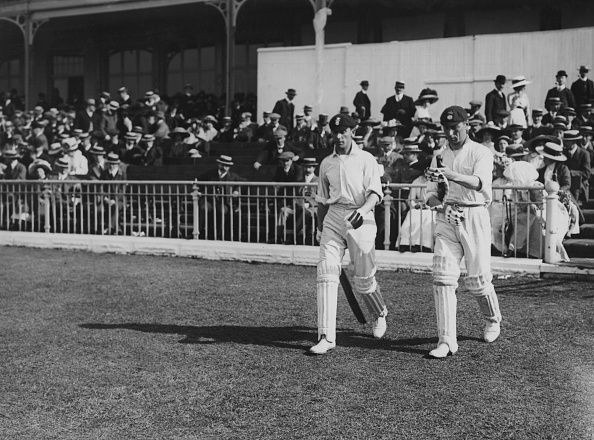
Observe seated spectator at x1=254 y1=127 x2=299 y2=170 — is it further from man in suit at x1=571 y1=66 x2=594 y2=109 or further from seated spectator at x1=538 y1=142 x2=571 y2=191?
man in suit at x1=571 y1=66 x2=594 y2=109

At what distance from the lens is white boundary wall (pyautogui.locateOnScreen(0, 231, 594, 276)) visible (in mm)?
10602

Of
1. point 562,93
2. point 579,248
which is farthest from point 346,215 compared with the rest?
point 562,93

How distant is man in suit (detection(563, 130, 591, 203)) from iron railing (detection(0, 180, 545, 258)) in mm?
1550

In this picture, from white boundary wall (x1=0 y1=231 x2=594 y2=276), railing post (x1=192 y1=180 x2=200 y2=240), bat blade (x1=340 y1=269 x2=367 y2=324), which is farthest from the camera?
railing post (x1=192 y1=180 x2=200 y2=240)

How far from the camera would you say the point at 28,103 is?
941 inches

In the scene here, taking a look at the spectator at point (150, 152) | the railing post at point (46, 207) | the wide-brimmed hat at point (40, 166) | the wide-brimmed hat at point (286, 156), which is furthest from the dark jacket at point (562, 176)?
the wide-brimmed hat at point (40, 166)

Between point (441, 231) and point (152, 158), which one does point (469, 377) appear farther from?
point (152, 158)

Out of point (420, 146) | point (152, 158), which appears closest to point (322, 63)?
point (152, 158)

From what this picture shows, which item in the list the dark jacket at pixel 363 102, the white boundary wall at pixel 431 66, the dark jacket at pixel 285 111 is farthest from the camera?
the dark jacket at pixel 285 111

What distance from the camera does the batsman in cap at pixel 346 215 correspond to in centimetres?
673

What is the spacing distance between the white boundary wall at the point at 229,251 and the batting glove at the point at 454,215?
13.5ft

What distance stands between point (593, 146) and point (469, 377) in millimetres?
8753

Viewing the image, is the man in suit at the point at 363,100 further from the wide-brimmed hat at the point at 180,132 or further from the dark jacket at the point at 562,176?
the dark jacket at the point at 562,176

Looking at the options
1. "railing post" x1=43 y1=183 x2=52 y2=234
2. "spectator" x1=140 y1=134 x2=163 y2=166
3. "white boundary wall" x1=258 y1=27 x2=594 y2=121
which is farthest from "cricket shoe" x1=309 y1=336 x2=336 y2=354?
"white boundary wall" x1=258 y1=27 x2=594 y2=121
